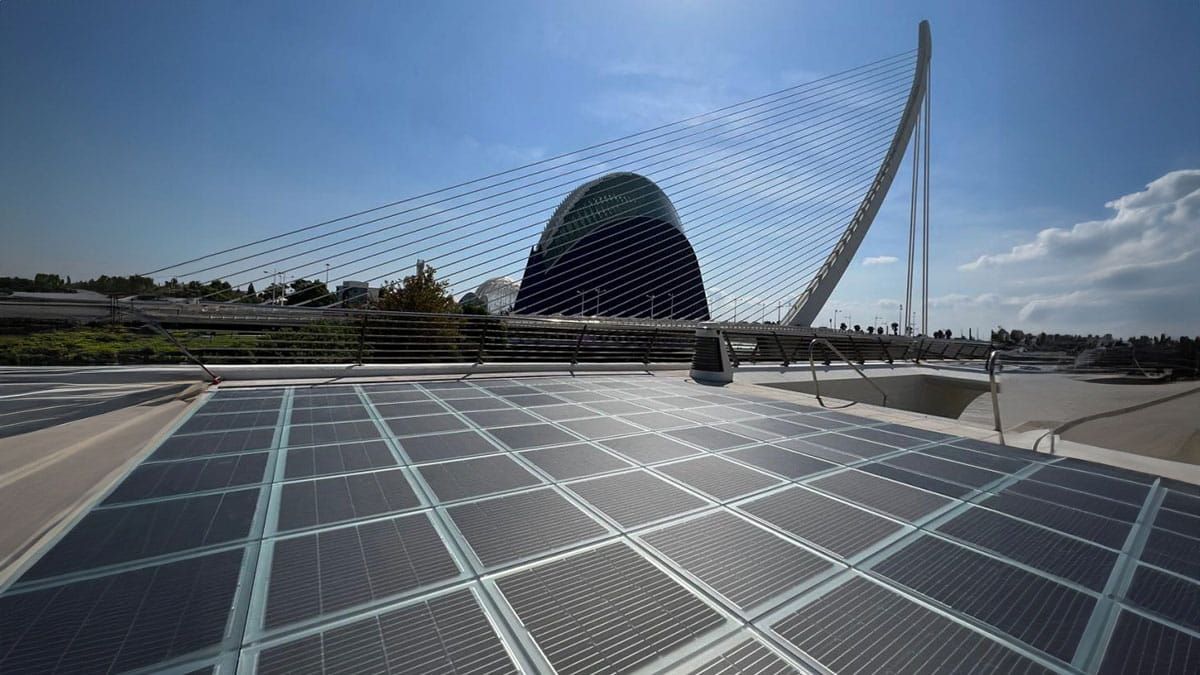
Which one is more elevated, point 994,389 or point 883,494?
point 994,389

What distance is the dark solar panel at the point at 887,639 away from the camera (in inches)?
51.2

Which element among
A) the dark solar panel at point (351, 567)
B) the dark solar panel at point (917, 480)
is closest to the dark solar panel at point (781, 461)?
the dark solar panel at point (917, 480)

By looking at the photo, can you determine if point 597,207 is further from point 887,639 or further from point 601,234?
point 887,639

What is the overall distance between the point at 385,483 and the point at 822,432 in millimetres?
3626

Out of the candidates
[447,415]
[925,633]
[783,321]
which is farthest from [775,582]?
[783,321]

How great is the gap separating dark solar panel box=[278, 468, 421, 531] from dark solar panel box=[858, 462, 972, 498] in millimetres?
2884

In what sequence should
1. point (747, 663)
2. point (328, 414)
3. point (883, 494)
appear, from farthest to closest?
point (328, 414), point (883, 494), point (747, 663)

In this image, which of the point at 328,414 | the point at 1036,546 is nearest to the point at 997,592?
the point at 1036,546

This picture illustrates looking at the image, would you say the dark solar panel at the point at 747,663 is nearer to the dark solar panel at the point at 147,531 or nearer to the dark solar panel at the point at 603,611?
the dark solar panel at the point at 603,611

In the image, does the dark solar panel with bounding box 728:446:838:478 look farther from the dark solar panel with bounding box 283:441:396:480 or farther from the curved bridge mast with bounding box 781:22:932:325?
the curved bridge mast with bounding box 781:22:932:325

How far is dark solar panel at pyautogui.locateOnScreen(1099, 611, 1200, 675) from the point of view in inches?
52.2

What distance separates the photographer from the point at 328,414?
4.18 meters

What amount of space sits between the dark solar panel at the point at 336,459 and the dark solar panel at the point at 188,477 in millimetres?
158

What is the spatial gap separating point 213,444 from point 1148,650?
15.5ft
